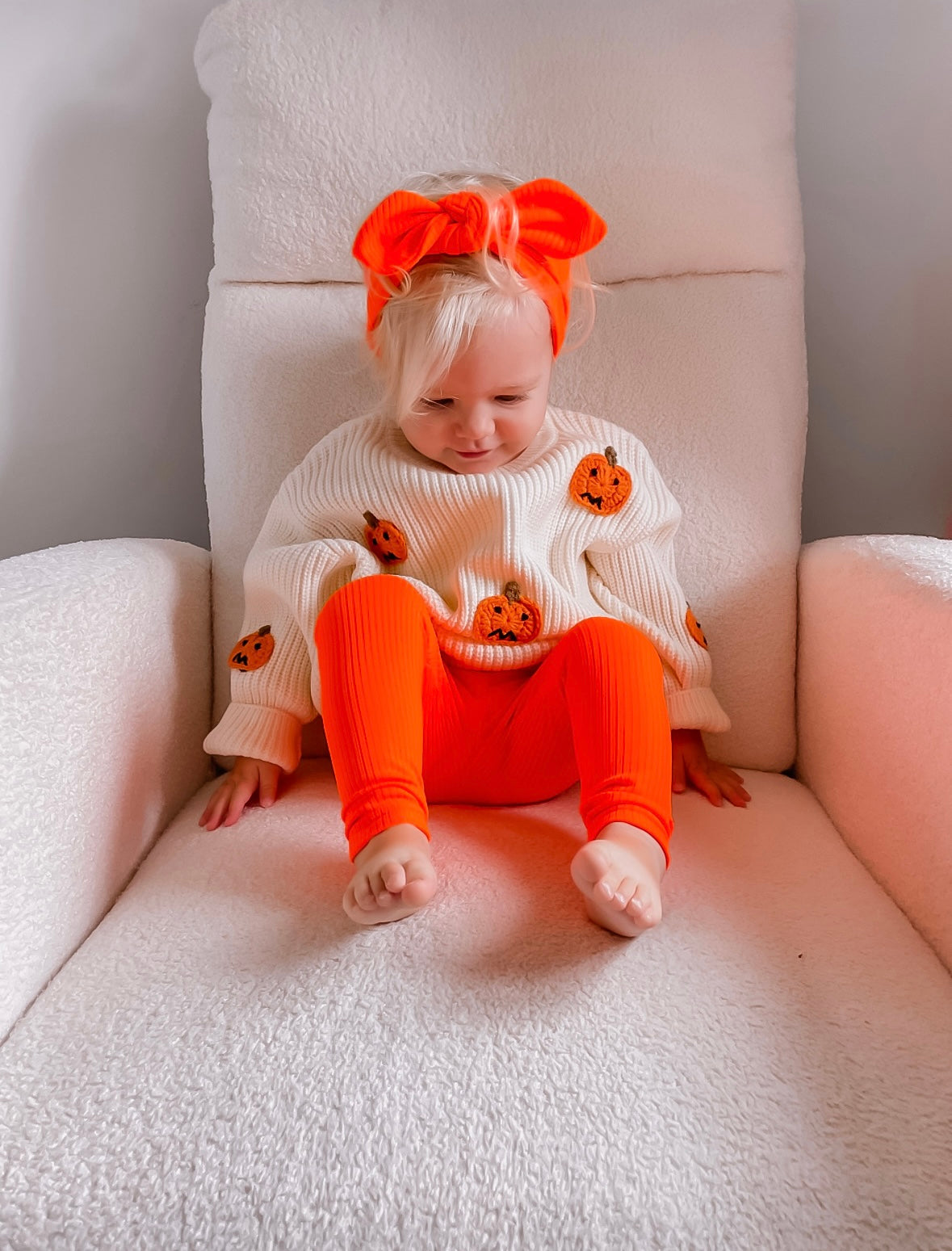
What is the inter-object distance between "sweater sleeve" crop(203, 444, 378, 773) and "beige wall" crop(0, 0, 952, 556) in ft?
1.33

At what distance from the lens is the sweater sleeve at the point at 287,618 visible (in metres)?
0.84

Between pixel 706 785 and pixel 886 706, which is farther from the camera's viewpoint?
pixel 706 785

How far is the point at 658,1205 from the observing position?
431 millimetres

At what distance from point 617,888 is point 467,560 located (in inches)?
14.3

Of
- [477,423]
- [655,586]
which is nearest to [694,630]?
[655,586]

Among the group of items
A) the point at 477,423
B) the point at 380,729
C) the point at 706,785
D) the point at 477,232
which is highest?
the point at 477,232

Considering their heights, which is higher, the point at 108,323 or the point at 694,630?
the point at 108,323

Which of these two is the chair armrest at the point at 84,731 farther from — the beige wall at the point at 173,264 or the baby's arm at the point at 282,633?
the beige wall at the point at 173,264

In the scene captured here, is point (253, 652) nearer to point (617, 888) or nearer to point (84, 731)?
point (84, 731)

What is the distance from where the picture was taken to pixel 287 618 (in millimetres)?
874

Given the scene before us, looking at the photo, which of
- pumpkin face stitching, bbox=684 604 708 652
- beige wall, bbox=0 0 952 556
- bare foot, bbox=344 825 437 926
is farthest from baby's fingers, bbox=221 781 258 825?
beige wall, bbox=0 0 952 556

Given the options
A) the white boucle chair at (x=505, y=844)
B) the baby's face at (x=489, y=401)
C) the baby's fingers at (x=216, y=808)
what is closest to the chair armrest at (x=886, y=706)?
the white boucle chair at (x=505, y=844)

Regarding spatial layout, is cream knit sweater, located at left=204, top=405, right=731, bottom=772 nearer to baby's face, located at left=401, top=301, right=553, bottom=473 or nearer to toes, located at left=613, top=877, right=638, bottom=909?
baby's face, located at left=401, top=301, right=553, bottom=473

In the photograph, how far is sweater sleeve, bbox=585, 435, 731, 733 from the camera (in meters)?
0.87
